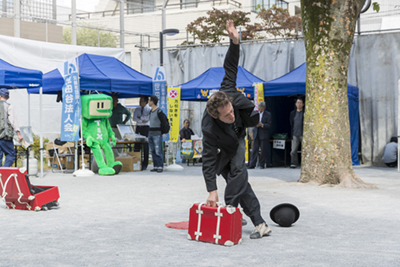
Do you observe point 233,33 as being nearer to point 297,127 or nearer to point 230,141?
point 230,141

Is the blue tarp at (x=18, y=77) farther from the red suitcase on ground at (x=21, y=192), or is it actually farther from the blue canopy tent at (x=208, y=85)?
the blue canopy tent at (x=208, y=85)

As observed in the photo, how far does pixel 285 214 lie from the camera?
5926mm

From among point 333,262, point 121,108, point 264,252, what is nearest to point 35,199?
point 264,252

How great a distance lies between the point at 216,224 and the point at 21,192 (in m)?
3.30

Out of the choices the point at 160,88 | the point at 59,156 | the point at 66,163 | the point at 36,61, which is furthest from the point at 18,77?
the point at 36,61

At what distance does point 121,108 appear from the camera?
49.8 feet

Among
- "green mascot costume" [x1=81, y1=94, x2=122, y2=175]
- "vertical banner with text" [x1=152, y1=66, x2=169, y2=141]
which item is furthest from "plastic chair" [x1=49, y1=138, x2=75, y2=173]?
"vertical banner with text" [x1=152, y1=66, x2=169, y2=141]

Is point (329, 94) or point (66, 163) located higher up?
point (329, 94)

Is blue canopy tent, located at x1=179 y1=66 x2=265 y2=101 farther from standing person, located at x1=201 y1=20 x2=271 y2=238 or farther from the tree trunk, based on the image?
standing person, located at x1=201 y1=20 x2=271 y2=238

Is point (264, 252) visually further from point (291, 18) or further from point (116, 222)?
point (291, 18)

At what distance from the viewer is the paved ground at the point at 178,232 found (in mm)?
4512

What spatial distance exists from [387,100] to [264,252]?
1305cm

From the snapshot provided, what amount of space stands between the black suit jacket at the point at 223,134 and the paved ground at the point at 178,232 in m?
0.75

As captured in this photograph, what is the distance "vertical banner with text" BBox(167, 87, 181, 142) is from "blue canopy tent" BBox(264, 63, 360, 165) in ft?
8.29
